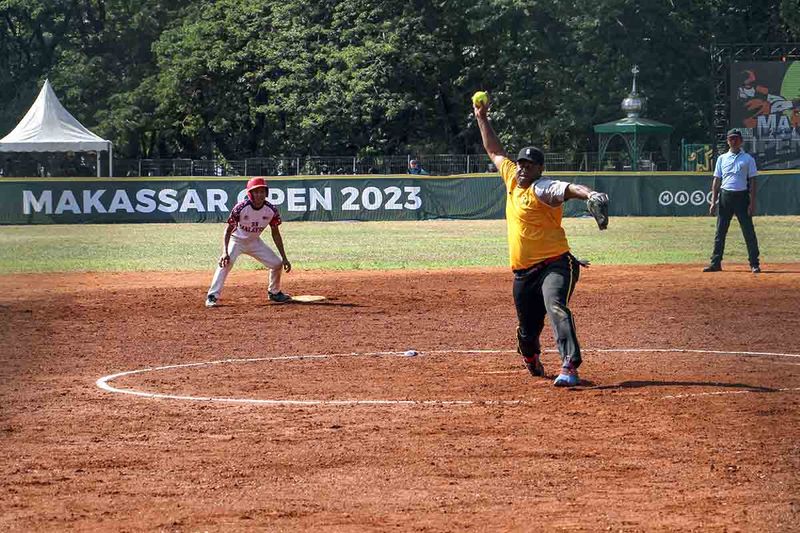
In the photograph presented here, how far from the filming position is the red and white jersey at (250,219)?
16484 millimetres

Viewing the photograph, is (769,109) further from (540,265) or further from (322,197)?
(540,265)

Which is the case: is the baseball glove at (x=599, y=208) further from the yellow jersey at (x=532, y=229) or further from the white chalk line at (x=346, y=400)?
the white chalk line at (x=346, y=400)

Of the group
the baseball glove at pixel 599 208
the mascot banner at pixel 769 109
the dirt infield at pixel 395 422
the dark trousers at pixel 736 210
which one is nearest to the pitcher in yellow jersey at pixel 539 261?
the dirt infield at pixel 395 422

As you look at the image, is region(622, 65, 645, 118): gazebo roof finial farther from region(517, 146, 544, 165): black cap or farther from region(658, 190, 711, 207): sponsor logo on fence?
region(517, 146, 544, 165): black cap

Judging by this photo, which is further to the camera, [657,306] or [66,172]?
[66,172]

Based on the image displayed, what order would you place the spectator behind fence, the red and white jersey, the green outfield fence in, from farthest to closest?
the spectator behind fence < the green outfield fence < the red and white jersey

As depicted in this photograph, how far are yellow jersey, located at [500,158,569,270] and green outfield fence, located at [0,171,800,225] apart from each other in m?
27.4

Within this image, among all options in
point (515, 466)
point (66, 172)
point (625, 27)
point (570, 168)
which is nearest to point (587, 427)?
point (515, 466)

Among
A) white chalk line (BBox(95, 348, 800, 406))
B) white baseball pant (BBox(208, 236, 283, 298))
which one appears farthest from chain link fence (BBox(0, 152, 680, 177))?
white chalk line (BBox(95, 348, 800, 406))

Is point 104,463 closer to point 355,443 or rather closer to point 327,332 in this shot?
point 355,443

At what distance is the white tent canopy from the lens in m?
43.5

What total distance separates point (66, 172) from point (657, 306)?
4396 centimetres

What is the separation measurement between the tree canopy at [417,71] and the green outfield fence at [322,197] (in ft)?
35.8

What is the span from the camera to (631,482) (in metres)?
6.93
